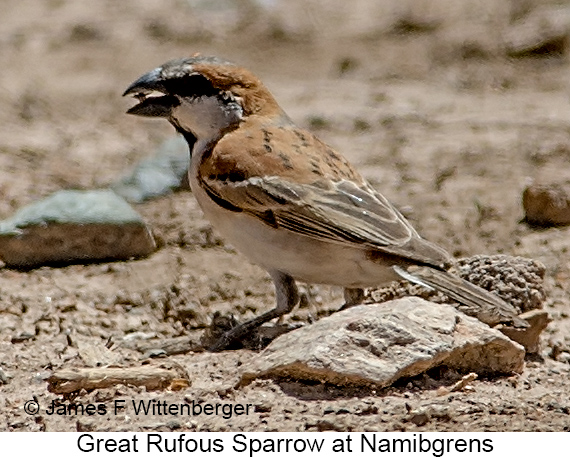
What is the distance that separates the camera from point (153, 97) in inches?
257

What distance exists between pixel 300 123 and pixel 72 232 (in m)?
3.21

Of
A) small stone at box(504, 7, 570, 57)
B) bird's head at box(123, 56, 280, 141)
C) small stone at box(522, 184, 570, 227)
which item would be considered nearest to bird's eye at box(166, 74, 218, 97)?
bird's head at box(123, 56, 280, 141)

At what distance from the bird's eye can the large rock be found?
1.55 metres

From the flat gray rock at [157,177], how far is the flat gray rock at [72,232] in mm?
937

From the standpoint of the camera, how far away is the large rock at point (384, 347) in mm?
5082

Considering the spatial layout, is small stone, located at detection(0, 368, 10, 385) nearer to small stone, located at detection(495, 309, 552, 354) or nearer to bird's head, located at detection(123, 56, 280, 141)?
bird's head, located at detection(123, 56, 280, 141)

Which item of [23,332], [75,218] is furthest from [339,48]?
[23,332]

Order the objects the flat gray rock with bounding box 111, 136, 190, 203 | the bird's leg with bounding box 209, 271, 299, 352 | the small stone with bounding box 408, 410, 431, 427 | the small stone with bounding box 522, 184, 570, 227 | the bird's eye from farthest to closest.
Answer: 1. the flat gray rock with bounding box 111, 136, 190, 203
2. the small stone with bounding box 522, 184, 570, 227
3. the bird's eye
4. the bird's leg with bounding box 209, 271, 299, 352
5. the small stone with bounding box 408, 410, 431, 427

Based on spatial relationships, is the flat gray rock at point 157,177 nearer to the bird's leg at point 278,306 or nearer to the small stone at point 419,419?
the bird's leg at point 278,306

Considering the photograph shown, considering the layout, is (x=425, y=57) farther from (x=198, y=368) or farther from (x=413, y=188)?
Result: (x=198, y=368)

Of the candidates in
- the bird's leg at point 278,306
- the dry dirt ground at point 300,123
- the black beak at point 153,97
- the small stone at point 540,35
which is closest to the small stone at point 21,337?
the dry dirt ground at point 300,123

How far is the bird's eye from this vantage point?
6.38 metres

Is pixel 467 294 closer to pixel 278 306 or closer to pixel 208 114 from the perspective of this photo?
pixel 278 306

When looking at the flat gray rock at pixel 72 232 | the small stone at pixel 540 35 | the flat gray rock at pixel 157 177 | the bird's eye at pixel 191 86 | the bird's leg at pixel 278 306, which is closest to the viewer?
the bird's leg at pixel 278 306
